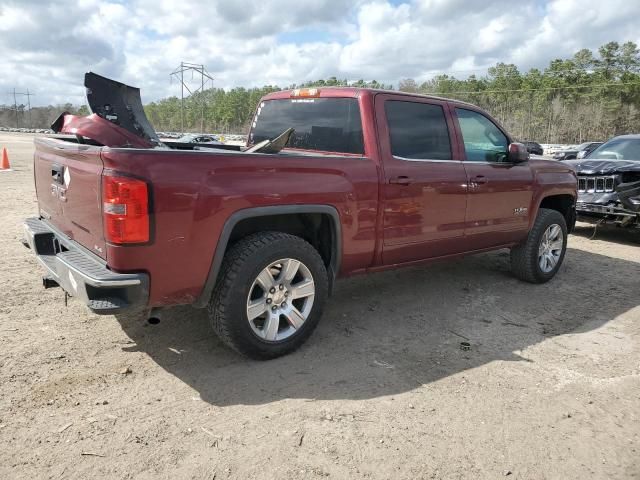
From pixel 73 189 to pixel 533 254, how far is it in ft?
15.0

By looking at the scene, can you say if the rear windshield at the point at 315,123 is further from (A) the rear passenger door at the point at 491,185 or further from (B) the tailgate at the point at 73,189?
(B) the tailgate at the point at 73,189

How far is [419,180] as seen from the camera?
13.6 feet

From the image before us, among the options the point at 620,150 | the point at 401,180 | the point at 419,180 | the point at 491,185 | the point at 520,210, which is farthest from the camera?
the point at 620,150

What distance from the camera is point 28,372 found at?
10.6 ft

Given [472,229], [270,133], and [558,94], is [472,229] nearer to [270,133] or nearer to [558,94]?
[270,133]

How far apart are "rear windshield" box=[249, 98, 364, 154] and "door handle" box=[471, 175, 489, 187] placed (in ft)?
4.24

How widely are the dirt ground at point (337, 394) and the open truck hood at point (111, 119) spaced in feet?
4.85

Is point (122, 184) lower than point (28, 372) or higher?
higher

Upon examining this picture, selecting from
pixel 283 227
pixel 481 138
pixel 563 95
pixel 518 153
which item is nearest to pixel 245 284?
pixel 283 227

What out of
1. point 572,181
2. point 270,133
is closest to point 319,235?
point 270,133

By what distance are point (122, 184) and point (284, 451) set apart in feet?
5.38

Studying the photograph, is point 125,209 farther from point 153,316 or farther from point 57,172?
point 57,172

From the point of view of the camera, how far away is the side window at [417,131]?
13.6 ft

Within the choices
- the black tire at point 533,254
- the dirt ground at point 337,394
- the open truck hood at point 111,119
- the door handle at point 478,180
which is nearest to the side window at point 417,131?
the door handle at point 478,180
